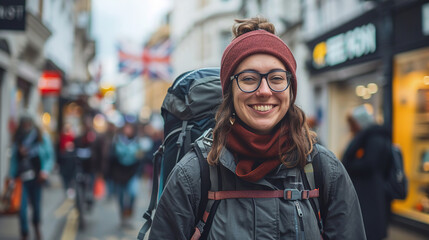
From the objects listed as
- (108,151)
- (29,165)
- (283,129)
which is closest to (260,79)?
(283,129)

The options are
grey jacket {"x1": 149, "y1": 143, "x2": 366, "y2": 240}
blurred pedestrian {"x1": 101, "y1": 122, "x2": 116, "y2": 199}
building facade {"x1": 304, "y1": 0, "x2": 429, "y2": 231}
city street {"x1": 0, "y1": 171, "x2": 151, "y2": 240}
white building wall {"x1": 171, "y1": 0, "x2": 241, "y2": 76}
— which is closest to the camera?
grey jacket {"x1": 149, "y1": 143, "x2": 366, "y2": 240}

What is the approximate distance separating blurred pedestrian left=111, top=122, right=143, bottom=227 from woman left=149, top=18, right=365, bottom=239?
245 inches

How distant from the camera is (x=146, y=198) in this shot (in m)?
11.9

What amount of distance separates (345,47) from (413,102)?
11.2ft

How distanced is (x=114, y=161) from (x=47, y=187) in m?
7.23

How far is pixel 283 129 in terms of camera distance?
6.36 ft

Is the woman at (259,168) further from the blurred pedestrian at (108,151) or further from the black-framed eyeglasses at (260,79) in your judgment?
the blurred pedestrian at (108,151)

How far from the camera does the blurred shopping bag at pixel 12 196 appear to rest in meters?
6.14

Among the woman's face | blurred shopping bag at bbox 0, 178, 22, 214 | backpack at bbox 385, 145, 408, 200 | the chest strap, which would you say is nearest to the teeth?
the woman's face

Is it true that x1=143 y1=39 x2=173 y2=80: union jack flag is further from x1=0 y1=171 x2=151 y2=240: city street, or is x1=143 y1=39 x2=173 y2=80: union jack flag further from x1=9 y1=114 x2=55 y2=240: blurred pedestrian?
x1=9 y1=114 x2=55 y2=240: blurred pedestrian

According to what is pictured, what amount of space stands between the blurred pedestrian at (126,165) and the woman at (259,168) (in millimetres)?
6218

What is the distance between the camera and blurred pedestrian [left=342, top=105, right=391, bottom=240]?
4.59 meters

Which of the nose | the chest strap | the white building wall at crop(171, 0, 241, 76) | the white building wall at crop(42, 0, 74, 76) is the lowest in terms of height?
the chest strap

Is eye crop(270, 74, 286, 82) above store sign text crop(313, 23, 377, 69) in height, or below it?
below
